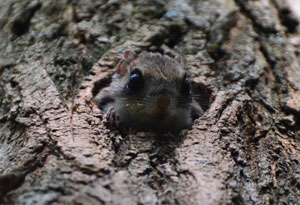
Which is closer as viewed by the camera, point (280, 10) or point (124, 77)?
point (124, 77)

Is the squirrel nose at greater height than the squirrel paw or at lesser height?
greater

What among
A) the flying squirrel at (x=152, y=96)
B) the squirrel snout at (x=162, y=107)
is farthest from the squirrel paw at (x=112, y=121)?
the squirrel snout at (x=162, y=107)

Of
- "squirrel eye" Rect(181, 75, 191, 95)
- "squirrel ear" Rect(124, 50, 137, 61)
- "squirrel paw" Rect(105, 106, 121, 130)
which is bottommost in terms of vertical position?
"squirrel paw" Rect(105, 106, 121, 130)

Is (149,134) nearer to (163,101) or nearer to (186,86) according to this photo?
(163,101)

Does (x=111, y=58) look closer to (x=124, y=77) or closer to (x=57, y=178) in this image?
(x=124, y=77)

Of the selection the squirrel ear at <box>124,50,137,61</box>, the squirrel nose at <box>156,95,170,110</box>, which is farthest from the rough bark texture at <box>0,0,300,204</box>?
the squirrel nose at <box>156,95,170,110</box>

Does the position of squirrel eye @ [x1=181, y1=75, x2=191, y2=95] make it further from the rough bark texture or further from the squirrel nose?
the squirrel nose

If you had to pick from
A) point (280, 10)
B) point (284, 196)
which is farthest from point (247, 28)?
point (284, 196)
